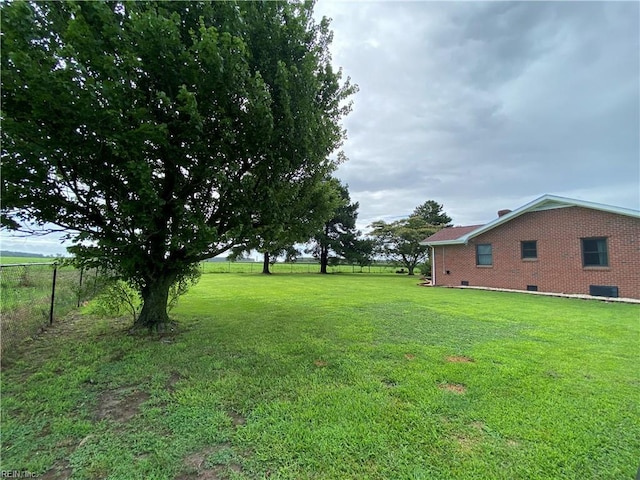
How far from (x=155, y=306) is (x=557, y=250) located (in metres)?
15.3

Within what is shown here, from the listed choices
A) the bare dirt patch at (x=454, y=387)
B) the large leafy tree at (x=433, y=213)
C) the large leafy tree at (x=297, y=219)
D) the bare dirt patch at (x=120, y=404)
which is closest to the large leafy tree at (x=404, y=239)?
the large leafy tree at (x=433, y=213)

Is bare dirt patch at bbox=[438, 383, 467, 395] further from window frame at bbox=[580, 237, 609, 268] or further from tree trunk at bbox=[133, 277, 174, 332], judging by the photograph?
window frame at bbox=[580, 237, 609, 268]

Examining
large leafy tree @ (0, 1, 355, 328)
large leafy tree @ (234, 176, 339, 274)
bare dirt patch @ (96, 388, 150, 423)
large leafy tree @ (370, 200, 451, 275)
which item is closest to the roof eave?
large leafy tree @ (370, 200, 451, 275)

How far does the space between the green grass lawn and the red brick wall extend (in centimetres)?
711

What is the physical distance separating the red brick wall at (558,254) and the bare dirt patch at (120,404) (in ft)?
50.2

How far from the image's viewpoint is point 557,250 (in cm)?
1236

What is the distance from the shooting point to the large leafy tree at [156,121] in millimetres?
3346

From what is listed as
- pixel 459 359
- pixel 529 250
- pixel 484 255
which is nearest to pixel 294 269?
pixel 484 255

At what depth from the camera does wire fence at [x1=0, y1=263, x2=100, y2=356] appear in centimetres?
490

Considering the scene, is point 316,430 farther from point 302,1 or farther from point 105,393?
point 302,1

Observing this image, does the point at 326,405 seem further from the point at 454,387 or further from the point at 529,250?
the point at 529,250

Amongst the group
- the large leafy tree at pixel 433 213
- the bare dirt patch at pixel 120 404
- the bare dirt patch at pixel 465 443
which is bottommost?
the bare dirt patch at pixel 120 404

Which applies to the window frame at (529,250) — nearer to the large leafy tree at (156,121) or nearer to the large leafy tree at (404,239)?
the large leafy tree at (156,121)

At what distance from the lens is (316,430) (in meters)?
2.46
